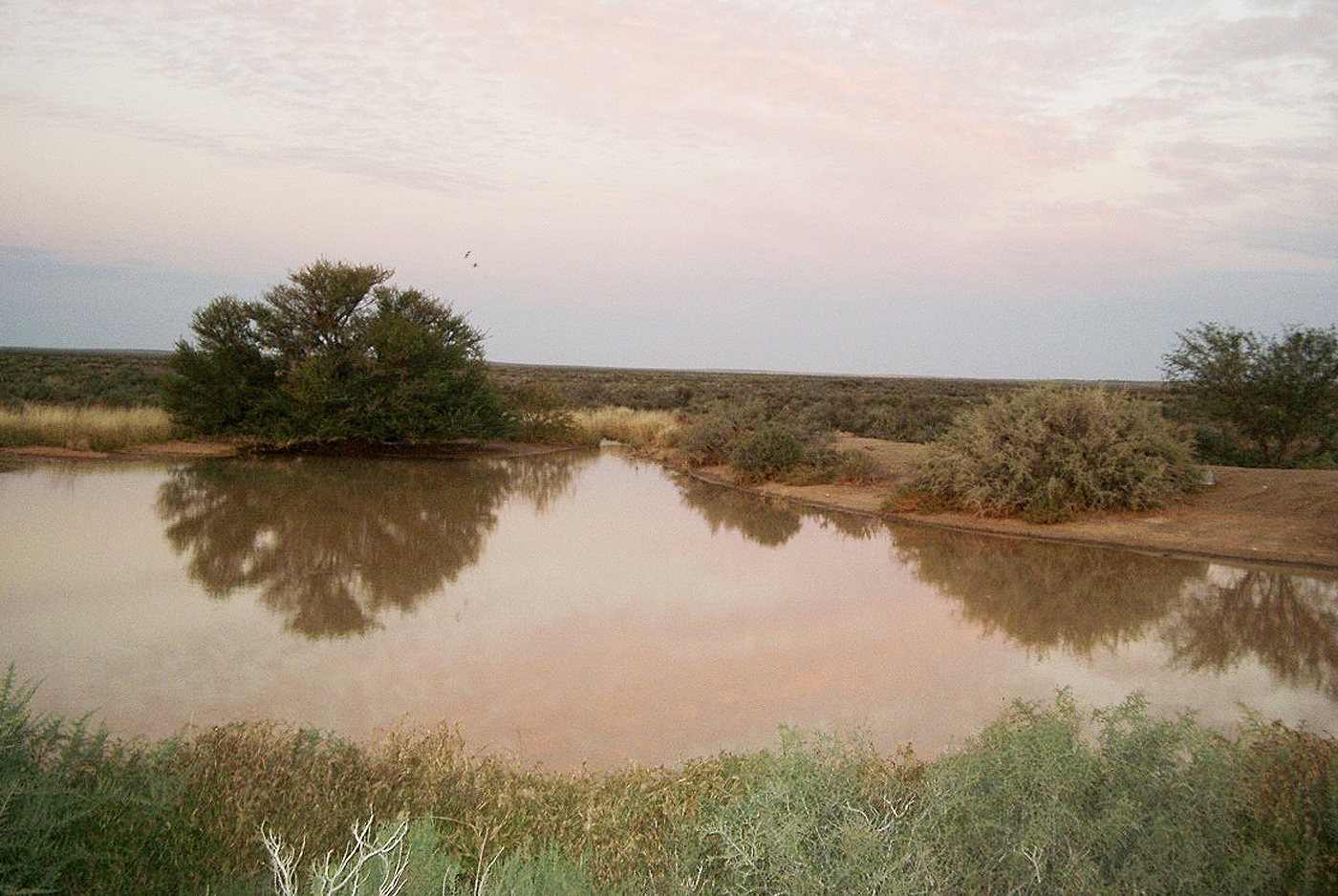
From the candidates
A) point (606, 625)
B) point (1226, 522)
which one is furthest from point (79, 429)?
point (1226, 522)

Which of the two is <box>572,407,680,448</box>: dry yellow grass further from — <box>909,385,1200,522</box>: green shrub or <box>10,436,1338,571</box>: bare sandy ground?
<box>909,385,1200,522</box>: green shrub

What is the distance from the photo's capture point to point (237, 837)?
426 cm

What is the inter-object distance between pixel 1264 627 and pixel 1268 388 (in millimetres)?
11780

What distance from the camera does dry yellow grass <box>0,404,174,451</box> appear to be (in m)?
21.4

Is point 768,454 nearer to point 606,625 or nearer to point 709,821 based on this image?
point 606,625

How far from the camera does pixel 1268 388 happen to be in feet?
62.7

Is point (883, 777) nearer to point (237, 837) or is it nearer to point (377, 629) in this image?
point (237, 837)

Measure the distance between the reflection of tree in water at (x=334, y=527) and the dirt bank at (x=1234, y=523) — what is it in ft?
24.7

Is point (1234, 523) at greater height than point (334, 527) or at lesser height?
greater

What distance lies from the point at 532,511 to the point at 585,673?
28.5 feet

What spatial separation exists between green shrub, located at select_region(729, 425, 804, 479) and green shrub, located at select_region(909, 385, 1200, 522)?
438 centimetres

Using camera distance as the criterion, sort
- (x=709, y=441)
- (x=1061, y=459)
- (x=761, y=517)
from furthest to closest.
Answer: (x=709, y=441)
(x=761, y=517)
(x=1061, y=459)

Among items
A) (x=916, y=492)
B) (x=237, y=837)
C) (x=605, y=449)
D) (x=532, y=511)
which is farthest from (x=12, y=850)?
(x=605, y=449)

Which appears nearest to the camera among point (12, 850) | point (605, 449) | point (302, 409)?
point (12, 850)
